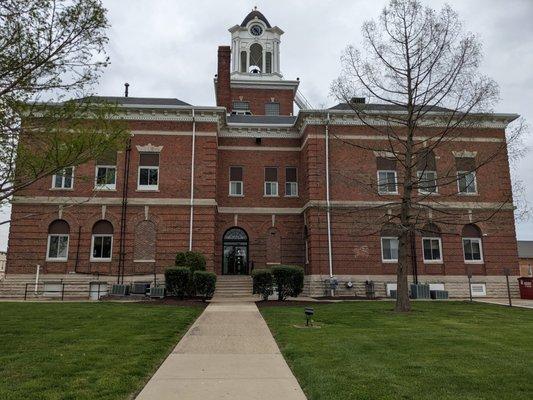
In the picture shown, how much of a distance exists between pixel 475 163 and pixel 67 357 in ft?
81.2

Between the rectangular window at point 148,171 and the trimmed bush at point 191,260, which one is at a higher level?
the rectangular window at point 148,171

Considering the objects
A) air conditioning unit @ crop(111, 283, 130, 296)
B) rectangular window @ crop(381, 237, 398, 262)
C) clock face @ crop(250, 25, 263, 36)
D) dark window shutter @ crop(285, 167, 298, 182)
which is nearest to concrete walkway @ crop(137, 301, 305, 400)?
air conditioning unit @ crop(111, 283, 130, 296)

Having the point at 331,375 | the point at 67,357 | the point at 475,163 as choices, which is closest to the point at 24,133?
the point at 67,357

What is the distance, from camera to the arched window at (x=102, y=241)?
84.4 ft

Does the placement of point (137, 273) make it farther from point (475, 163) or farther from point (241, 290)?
point (475, 163)

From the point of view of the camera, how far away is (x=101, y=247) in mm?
25875

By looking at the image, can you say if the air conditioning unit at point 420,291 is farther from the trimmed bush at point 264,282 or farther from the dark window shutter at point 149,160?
the dark window shutter at point 149,160

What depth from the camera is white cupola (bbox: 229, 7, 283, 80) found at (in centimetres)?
4059

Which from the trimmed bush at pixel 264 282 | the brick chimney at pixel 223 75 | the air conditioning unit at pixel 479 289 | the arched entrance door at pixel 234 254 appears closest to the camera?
the trimmed bush at pixel 264 282

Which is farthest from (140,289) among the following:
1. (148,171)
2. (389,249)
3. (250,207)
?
(389,249)

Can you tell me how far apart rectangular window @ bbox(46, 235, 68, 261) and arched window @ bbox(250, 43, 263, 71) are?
24.0 meters

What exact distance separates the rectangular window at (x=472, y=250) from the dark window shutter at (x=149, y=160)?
61.9 ft

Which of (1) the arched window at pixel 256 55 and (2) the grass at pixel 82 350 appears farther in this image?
(1) the arched window at pixel 256 55

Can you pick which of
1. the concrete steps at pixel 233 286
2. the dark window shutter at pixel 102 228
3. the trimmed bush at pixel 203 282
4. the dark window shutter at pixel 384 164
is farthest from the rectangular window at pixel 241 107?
the trimmed bush at pixel 203 282
